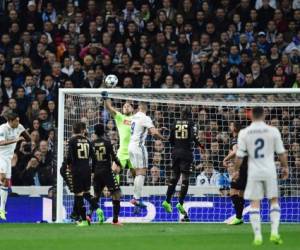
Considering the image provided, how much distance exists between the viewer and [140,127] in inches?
817

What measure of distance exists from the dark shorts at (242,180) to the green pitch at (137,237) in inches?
28.2

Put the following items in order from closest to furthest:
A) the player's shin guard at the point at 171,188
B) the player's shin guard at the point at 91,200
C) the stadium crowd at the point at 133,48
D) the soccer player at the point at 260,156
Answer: the soccer player at the point at 260,156 → the player's shin guard at the point at 91,200 → the player's shin guard at the point at 171,188 → the stadium crowd at the point at 133,48

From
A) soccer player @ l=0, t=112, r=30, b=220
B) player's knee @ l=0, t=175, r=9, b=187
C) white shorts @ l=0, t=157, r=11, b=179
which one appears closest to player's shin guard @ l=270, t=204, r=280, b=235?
soccer player @ l=0, t=112, r=30, b=220

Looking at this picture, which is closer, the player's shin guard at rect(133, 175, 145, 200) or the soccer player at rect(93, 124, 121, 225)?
the soccer player at rect(93, 124, 121, 225)

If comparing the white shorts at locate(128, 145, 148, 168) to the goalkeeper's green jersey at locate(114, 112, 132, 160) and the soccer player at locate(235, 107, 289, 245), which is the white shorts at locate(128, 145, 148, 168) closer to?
the goalkeeper's green jersey at locate(114, 112, 132, 160)

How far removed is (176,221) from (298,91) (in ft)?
11.8

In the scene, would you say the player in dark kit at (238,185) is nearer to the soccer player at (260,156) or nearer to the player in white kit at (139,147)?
the player in white kit at (139,147)

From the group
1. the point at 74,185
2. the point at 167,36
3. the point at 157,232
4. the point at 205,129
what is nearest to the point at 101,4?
the point at 167,36

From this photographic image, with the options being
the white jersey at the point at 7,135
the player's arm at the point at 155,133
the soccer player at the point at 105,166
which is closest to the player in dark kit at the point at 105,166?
the soccer player at the point at 105,166

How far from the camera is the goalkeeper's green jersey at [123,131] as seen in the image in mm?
20859

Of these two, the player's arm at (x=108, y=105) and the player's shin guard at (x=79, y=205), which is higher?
the player's arm at (x=108, y=105)

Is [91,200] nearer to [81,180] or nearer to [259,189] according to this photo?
[81,180]

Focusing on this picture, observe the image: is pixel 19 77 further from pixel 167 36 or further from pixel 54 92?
pixel 167 36

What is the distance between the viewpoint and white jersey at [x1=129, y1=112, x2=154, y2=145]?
813 inches
